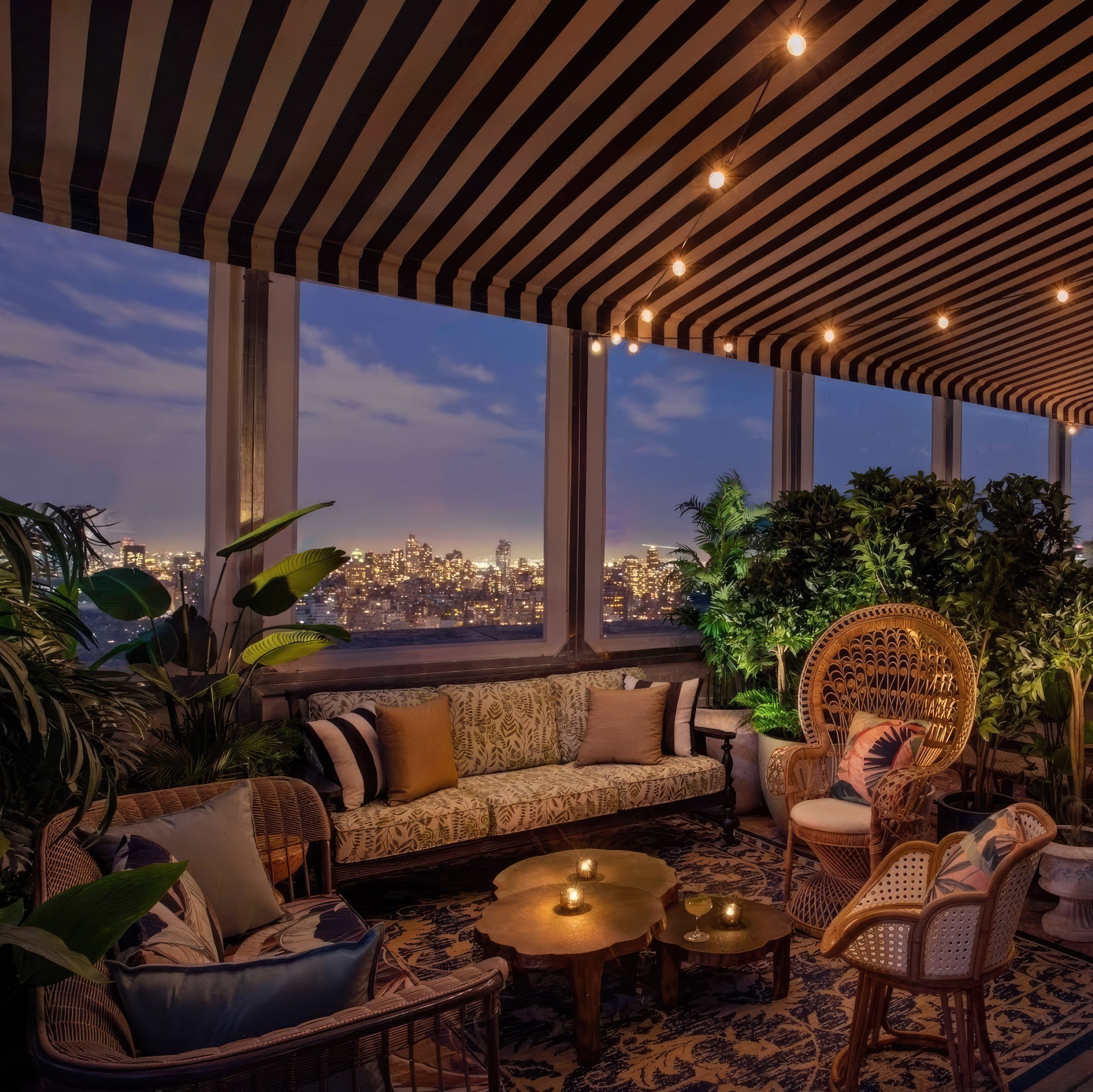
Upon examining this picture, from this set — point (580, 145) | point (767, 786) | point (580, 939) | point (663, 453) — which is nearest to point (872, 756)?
point (767, 786)

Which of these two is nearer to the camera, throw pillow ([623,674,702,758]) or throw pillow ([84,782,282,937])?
throw pillow ([84,782,282,937])

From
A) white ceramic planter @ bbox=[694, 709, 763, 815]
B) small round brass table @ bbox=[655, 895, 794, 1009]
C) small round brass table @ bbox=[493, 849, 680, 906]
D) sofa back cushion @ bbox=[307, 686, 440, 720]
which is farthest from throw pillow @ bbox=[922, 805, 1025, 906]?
white ceramic planter @ bbox=[694, 709, 763, 815]

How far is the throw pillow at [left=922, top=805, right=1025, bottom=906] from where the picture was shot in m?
2.20

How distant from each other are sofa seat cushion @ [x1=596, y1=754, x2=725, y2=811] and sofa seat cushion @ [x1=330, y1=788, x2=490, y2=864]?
834mm

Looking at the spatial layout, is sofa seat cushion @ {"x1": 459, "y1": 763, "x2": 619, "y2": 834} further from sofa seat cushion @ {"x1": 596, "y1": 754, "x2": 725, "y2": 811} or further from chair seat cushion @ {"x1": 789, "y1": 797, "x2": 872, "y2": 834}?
chair seat cushion @ {"x1": 789, "y1": 797, "x2": 872, "y2": 834}

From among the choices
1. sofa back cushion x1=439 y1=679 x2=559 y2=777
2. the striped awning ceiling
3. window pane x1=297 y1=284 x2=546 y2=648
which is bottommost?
sofa back cushion x1=439 y1=679 x2=559 y2=777

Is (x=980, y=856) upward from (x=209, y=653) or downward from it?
downward

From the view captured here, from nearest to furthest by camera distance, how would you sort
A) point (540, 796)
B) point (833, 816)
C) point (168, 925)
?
point (168, 925), point (833, 816), point (540, 796)

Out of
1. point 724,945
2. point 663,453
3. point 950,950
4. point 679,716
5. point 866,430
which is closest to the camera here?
point 950,950

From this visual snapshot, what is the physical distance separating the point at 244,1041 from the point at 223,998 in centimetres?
11

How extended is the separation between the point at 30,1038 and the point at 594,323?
14.6ft

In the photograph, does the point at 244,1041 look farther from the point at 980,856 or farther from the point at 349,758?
the point at 349,758

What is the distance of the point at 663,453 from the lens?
6.07 meters

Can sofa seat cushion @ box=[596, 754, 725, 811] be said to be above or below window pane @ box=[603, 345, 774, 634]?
below
